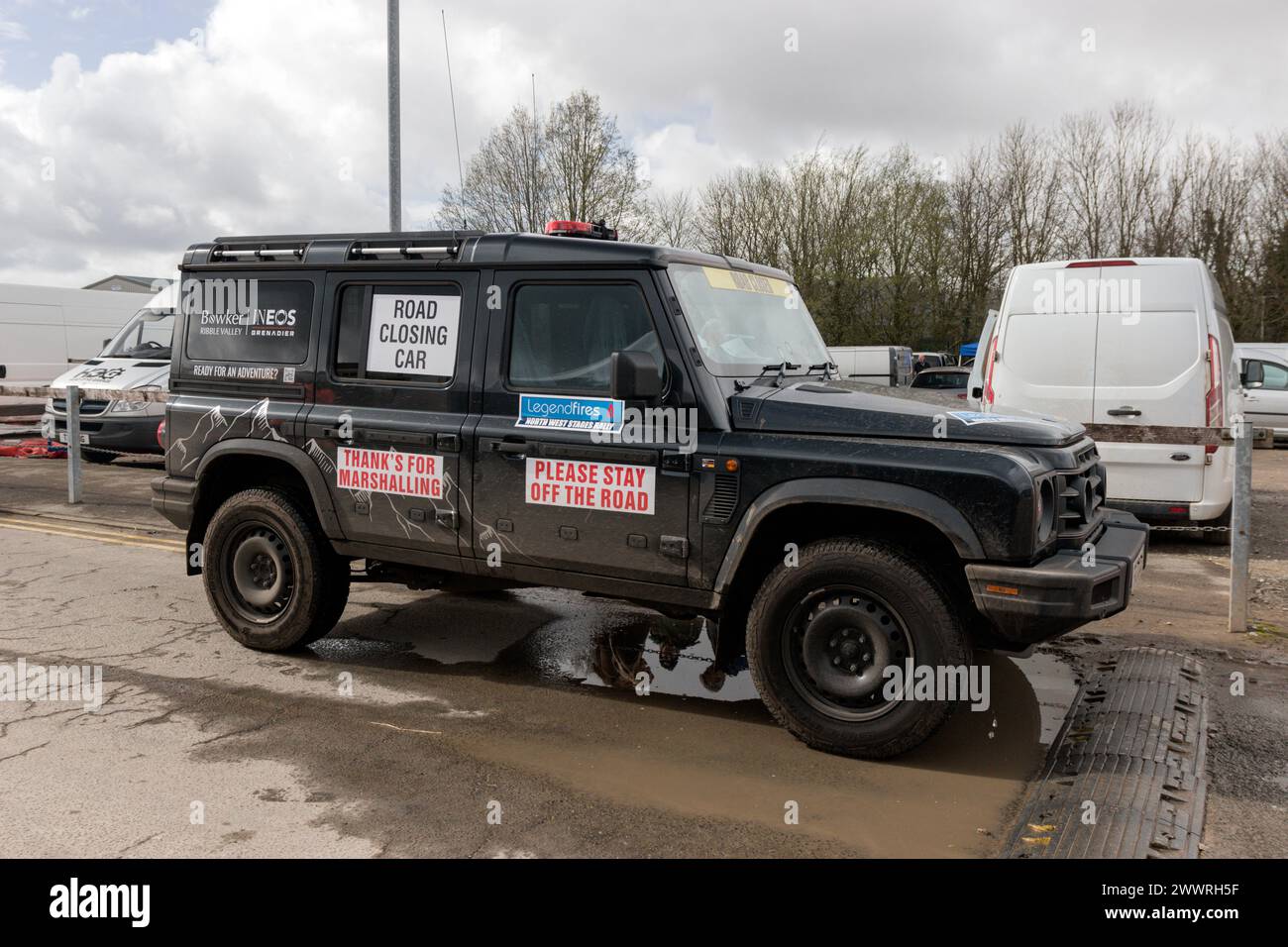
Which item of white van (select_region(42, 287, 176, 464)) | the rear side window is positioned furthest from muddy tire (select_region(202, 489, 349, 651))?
white van (select_region(42, 287, 176, 464))

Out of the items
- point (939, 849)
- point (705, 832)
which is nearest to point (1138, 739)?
point (939, 849)

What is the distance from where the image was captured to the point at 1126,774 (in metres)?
3.97

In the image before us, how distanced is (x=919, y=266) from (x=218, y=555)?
31736 mm

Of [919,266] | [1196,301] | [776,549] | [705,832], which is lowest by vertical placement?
[705,832]

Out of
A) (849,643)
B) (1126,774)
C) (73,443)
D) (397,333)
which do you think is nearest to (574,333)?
(397,333)

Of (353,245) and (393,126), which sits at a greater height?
(393,126)

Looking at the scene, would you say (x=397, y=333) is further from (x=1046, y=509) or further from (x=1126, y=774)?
(x=1126, y=774)

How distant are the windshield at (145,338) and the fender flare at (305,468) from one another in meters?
8.95

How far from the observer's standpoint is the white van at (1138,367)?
8117mm

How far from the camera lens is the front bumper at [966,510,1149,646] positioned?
12.4 feet

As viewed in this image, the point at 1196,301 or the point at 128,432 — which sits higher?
the point at 1196,301

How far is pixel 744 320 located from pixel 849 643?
5.50ft

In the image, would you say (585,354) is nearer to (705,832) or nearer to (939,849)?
(705,832)

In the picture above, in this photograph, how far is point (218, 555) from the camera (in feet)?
18.8
